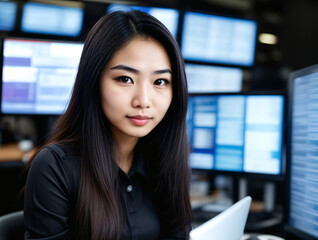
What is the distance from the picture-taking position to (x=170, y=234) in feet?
3.19

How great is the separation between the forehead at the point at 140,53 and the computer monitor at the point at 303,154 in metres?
0.38

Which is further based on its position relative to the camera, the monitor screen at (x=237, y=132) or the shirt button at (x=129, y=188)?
the monitor screen at (x=237, y=132)

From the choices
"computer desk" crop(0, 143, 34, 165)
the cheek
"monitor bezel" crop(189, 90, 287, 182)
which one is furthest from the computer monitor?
"computer desk" crop(0, 143, 34, 165)

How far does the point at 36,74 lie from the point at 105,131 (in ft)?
2.91

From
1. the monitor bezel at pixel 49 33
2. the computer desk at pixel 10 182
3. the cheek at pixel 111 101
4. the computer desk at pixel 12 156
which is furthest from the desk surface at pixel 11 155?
the cheek at pixel 111 101

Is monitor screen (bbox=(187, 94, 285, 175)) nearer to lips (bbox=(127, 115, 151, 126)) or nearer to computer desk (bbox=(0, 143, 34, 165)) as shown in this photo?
lips (bbox=(127, 115, 151, 126))

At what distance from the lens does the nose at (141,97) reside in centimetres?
77

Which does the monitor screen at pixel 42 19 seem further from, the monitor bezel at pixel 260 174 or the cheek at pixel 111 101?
the cheek at pixel 111 101

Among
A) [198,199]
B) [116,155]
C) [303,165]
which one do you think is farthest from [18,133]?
[303,165]

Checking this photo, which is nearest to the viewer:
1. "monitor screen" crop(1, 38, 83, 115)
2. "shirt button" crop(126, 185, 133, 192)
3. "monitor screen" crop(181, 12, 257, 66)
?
"shirt button" crop(126, 185, 133, 192)

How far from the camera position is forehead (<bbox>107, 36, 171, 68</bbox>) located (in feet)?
2.56

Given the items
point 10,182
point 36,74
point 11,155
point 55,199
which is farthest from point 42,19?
point 55,199

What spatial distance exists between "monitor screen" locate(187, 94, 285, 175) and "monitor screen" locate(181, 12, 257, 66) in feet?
1.72

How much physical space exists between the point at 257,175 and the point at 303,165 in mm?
391
